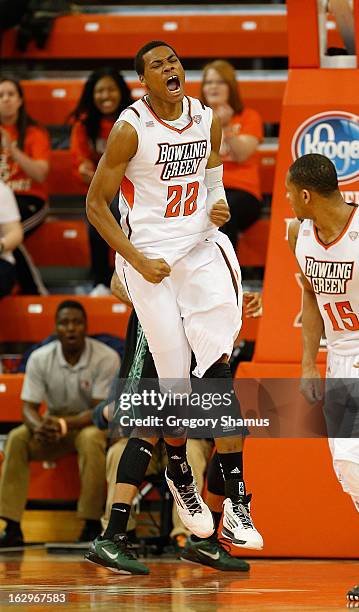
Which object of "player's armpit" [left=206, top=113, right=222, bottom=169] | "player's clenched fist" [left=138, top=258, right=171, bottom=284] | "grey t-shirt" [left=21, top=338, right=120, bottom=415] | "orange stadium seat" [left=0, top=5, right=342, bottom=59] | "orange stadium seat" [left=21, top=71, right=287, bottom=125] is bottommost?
"grey t-shirt" [left=21, top=338, right=120, bottom=415]

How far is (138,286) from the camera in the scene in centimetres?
486

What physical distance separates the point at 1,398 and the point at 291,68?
283cm

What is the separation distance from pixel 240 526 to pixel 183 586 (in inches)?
15.8

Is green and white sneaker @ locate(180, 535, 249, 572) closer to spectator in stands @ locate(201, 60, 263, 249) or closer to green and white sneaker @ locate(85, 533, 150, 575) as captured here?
green and white sneaker @ locate(85, 533, 150, 575)

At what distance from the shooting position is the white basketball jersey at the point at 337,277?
486 cm

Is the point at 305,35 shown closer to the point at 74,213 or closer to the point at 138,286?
the point at 138,286

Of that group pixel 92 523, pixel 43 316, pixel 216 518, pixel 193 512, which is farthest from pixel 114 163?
pixel 43 316

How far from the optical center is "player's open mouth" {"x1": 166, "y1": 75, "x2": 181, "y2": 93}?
477 centimetres

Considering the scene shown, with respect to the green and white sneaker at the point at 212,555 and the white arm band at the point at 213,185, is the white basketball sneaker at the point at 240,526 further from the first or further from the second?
the white arm band at the point at 213,185

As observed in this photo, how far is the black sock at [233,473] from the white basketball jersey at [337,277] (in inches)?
24.5

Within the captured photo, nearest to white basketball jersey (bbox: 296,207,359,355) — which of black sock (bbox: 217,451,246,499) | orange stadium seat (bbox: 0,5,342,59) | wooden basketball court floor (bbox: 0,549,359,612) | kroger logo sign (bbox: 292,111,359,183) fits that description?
black sock (bbox: 217,451,246,499)

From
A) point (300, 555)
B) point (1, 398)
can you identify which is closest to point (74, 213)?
point (1, 398)

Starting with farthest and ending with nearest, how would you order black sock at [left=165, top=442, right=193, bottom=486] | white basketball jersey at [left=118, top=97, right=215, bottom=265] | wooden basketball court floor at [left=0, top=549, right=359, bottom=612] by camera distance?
black sock at [left=165, top=442, right=193, bottom=486] → white basketball jersey at [left=118, top=97, right=215, bottom=265] → wooden basketball court floor at [left=0, top=549, right=359, bottom=612]

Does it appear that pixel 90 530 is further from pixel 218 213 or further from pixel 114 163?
pixel 114 163
